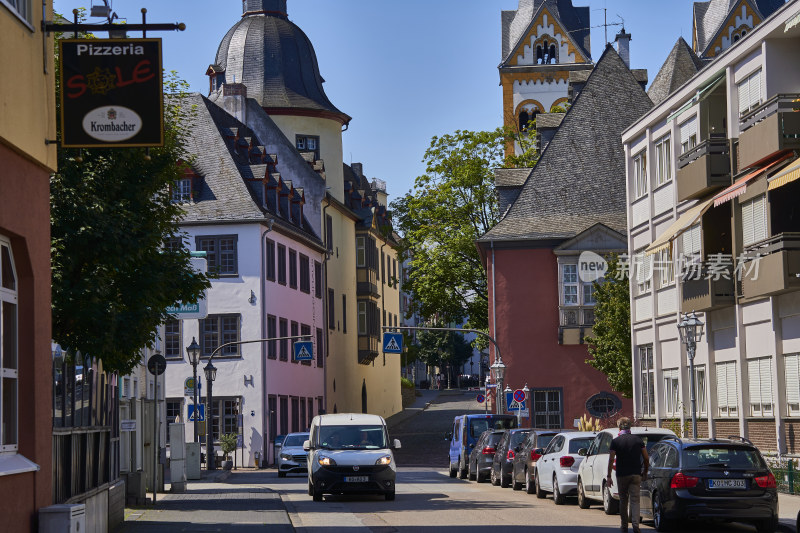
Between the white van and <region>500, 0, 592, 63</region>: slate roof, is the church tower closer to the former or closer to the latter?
<region>500, 0, 592, 63</region>: slate roof

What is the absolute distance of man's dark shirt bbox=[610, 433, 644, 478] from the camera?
1972cm

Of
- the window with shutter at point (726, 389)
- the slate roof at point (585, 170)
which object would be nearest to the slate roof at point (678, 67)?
the slate roof at point (585, 170)

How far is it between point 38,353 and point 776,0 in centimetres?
8192

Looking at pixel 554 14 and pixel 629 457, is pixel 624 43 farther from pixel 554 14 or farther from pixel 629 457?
pixel 629 457

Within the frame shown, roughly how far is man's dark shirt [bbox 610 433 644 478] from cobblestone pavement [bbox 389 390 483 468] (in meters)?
37.9

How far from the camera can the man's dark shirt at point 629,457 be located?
19.7m

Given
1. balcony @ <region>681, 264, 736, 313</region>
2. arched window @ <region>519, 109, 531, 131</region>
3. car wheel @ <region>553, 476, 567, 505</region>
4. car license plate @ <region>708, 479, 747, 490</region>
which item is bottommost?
car wheel @ <region>553, 476, 567, 505</region>

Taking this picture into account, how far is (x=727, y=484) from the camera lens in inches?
788

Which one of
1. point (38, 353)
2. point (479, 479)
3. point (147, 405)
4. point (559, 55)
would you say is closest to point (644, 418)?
point (479, 479)

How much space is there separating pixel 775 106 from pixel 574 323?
26.6 meters

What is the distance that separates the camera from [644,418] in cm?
4506

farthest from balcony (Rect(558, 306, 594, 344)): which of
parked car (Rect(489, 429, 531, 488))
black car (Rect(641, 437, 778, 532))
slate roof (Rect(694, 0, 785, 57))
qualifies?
slate roof (Rect(694, 0, 785, 57))

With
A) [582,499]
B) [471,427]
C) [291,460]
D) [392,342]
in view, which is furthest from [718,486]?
[392,342]

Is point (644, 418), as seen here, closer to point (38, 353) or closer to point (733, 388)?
point (733, 388)
